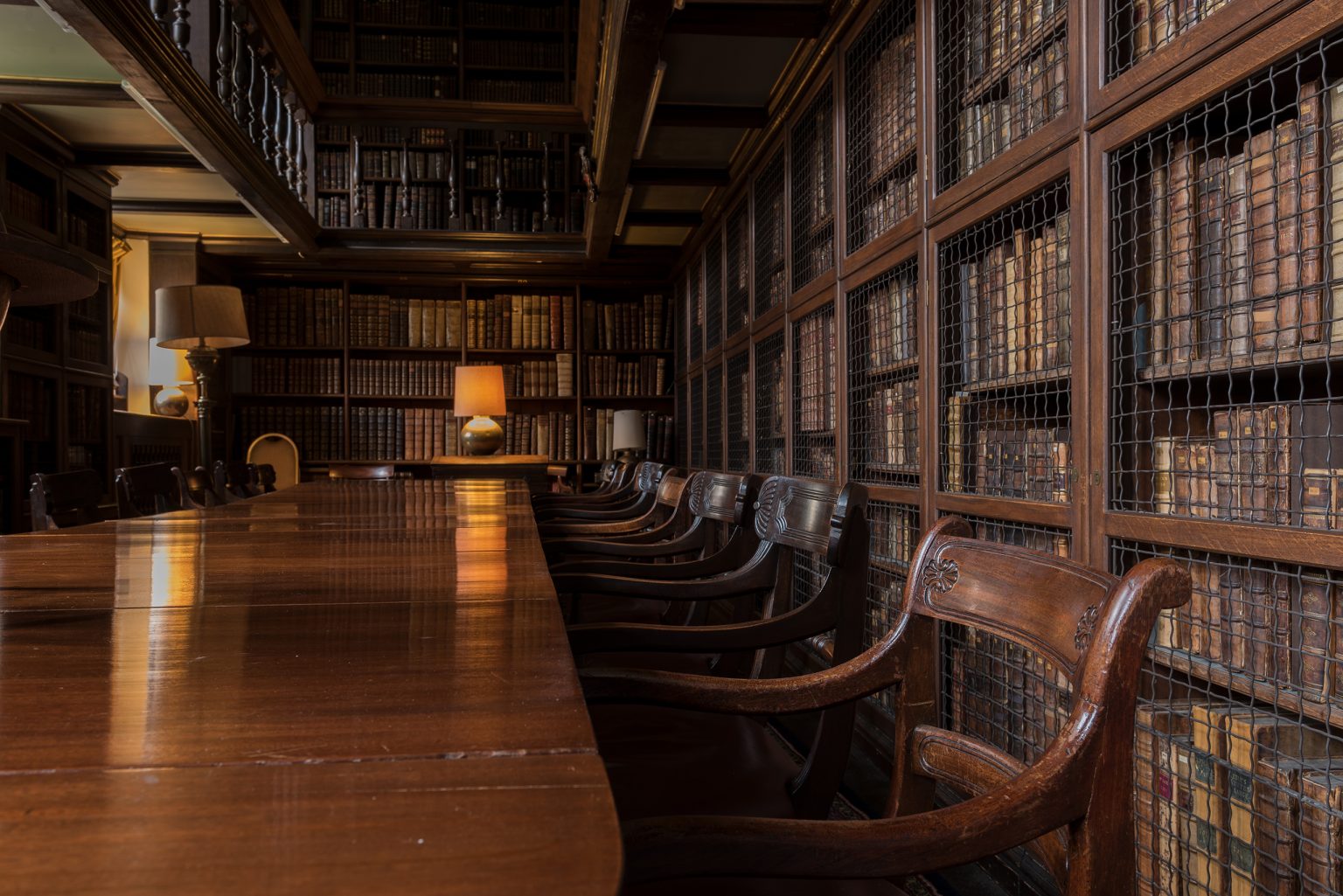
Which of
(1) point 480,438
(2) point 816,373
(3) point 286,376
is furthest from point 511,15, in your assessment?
(2) point 816,373

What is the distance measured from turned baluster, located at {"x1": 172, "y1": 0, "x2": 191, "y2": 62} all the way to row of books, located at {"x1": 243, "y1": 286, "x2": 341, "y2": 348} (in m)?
2.87

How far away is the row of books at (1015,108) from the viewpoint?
173 cm

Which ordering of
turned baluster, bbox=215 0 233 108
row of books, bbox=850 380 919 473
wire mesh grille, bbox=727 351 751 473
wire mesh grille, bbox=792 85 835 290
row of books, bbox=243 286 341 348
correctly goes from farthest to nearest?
row of books, bbox=243 286 341 348 → wire mesh grille, bbox=727 351 751 473 → turned baluster, bbox=215 0 233 108 → wire mesh grille, bbox=792 85 835 290 → row of books, bbox=850 380 919 473

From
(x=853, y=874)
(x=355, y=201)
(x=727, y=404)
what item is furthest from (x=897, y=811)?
(x=355, y=201)

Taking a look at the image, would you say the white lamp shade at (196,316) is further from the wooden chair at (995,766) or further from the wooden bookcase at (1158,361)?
the wooden chair at (995,766)

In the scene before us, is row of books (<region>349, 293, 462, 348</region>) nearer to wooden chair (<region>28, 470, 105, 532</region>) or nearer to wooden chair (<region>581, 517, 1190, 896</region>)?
wooden chair (<region>28, 470, 105, 532</region>)

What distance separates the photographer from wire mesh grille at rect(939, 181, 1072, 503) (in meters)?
1.71

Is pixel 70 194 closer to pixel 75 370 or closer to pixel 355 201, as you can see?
pixel 75 370

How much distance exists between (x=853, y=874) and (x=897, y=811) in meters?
0.37

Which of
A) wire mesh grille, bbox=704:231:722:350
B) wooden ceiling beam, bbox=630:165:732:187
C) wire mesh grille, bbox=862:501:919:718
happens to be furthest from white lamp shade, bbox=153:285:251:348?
wire mesh grille, bbox=862:501:919:718

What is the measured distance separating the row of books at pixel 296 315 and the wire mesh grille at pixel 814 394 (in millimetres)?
4256

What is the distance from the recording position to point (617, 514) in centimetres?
271

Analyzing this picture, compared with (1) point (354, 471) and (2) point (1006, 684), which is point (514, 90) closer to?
(1) point (354, 471)

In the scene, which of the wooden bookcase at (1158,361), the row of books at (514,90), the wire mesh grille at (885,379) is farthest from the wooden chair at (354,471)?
the wooden bookcase at (1158,361)
